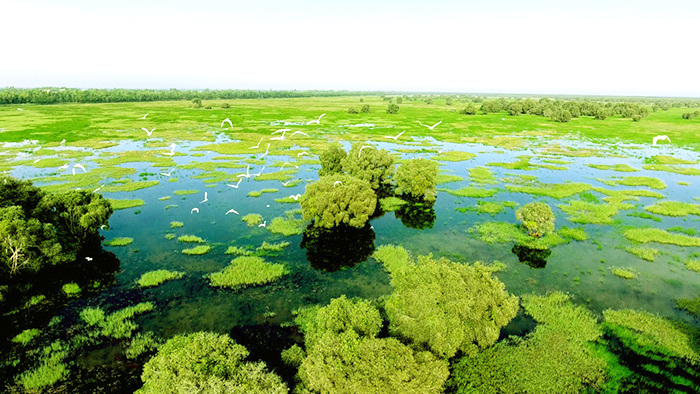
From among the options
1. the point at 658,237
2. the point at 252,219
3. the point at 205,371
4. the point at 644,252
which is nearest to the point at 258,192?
the point at 252,219

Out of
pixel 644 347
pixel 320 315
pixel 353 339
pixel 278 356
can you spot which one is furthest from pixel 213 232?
pixel 644 347

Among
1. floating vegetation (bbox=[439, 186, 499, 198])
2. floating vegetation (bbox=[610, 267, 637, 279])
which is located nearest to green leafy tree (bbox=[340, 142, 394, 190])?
floating vegetation (bbox=[439, 186, 499, 198])

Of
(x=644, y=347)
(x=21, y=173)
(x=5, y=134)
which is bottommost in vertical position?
(x=644, y=347)

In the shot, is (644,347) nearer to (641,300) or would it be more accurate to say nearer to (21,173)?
(641,300)

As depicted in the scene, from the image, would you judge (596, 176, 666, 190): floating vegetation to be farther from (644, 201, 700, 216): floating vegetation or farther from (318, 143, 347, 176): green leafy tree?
(318, 143, 347, 176): green leafy tree

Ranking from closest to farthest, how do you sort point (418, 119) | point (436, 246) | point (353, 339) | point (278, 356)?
1. point (353, 339)
2. point (278, 356)
3. point (436, 246)
4. point (418, 119)

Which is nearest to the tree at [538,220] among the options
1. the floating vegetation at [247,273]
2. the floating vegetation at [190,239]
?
the floating vegetation at [247,273]

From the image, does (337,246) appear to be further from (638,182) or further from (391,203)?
(638,182)

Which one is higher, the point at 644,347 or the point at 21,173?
the point at 21,173
